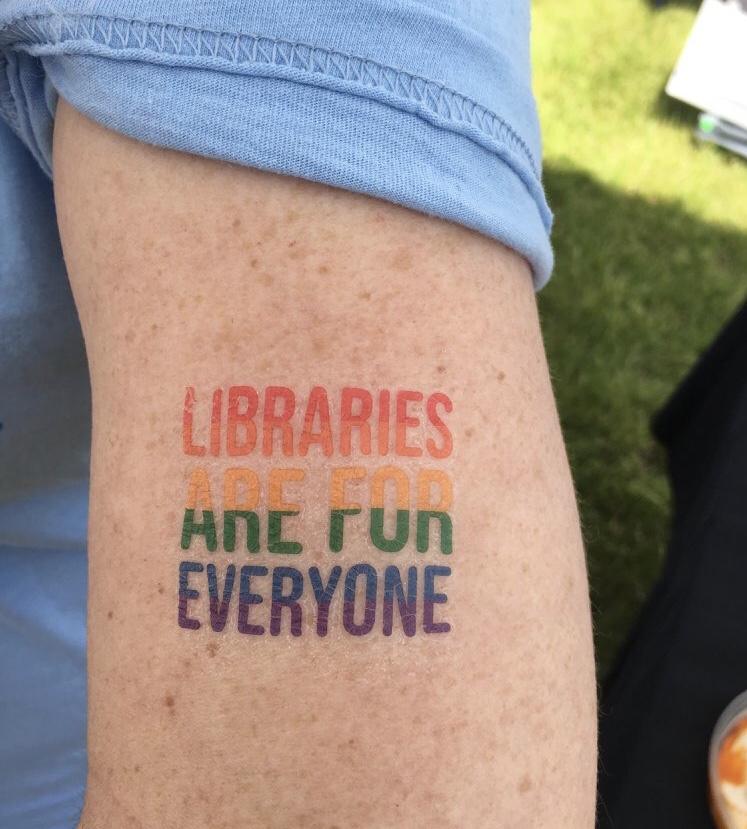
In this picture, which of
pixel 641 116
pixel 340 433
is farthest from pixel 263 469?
pixel 641 116

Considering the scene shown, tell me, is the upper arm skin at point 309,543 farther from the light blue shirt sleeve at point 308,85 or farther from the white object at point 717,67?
the white object at point 717,67

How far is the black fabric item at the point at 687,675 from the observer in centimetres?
96

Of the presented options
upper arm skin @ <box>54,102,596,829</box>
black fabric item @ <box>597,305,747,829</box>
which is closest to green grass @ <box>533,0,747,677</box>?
black fabric item @ <box>597,305,747,829</box>

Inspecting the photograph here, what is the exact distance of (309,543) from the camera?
58cm

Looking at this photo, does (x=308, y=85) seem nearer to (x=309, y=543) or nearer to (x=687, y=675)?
(x=309, y=543)

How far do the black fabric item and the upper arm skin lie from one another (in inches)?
17.4

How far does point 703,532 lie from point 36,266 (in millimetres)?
1036

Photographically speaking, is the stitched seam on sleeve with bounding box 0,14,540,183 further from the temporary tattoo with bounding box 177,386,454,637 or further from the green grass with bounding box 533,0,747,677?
the green grass with bounding box 533,0,747,677

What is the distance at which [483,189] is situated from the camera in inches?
24.0

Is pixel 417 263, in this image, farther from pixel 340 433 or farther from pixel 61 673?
pixel 61 673

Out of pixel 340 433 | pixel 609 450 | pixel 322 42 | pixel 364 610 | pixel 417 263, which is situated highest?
pixel 322 42

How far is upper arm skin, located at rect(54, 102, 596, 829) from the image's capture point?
0.56 m

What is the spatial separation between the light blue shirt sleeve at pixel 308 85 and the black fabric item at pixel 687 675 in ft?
2.43

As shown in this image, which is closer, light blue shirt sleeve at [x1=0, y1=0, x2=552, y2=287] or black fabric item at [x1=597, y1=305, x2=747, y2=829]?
light blue shirt sleeve at [x1=0, y1=0, x2=552, y2=287]
